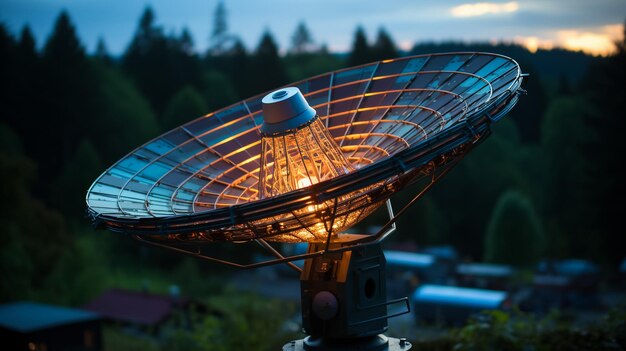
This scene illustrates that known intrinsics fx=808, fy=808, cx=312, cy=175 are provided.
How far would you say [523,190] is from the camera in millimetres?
78938

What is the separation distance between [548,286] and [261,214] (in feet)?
147

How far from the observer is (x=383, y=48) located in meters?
82.2

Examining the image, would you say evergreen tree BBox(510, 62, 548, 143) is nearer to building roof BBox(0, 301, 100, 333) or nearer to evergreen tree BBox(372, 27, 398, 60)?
evergreen tree BBox(372, 27, 398, 60)

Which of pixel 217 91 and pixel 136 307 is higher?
pixel 217 91

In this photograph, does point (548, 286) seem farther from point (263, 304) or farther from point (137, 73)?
A: point (137, 73)

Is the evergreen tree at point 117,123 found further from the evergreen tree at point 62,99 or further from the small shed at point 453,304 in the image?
the small shed at point 453,304

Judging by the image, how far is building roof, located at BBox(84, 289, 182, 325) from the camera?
1706 inches

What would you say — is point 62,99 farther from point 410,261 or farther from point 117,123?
point 410,261

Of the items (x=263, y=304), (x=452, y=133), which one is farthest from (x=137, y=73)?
(x=452, y=133)

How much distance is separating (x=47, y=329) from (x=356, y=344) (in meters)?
22.8

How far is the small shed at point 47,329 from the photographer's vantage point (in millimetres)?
31625

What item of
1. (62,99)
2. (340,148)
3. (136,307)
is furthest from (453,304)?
(62,99)

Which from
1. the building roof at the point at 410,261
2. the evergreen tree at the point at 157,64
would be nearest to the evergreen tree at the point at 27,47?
the evergreen tree at the point at 157,64

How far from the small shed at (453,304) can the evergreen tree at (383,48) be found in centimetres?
3901
